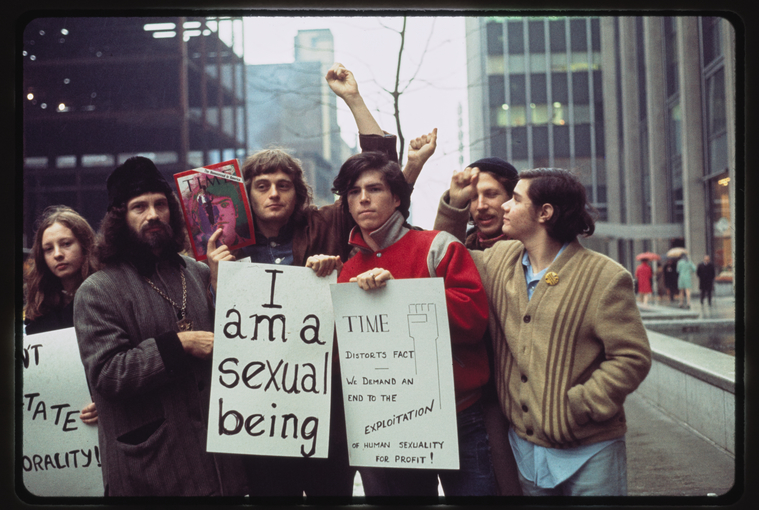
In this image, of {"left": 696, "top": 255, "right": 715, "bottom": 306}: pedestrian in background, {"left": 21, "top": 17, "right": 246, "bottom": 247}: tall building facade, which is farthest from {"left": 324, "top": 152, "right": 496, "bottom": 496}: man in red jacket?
{"left": 696, "top": 255, "right": 715, "bottom": 306}: pedestrian in background

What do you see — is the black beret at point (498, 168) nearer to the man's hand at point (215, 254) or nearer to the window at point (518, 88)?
the man's hand at point (215, 254)

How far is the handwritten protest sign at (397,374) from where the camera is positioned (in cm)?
243

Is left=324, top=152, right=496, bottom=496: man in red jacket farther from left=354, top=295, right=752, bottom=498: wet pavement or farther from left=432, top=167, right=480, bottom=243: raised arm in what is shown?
left=354, top=295, right=752, bottom=498: wet pavement

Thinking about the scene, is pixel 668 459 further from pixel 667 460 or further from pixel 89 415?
pixel 89 415

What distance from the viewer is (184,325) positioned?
2.72 meters

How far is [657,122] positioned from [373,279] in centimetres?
2743

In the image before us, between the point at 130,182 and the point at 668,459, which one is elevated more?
the point at 130,182

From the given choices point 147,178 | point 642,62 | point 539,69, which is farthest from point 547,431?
point 642,62

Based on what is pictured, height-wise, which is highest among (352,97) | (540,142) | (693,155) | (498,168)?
(540,142)

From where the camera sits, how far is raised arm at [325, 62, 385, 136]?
120 inches

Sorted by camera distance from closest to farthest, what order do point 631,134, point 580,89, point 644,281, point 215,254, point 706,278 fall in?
point 215,254, point 706,278, point 644,281, point 580,89, point 631,134

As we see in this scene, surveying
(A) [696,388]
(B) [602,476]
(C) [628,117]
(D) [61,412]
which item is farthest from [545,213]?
(C) [628,117]

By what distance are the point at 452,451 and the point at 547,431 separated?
1.18 ft
